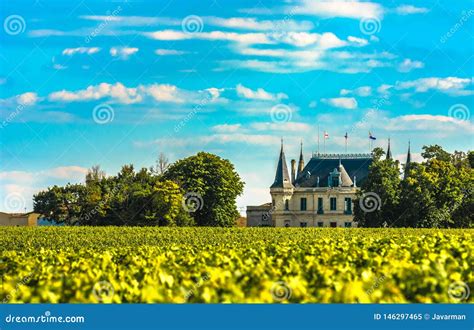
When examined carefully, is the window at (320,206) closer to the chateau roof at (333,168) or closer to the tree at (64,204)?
the chateau roof at (333,168)

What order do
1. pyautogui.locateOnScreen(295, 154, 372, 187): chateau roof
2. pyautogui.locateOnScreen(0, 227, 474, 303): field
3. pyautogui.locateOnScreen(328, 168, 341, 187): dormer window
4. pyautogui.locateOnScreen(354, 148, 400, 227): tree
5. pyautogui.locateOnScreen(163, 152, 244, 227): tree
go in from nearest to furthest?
pyautogui.locateOnScreen(0, 227, 474, 303): field, pyautogui.locateOnScreen(354, 148, 400, 227): tree, pyautogui.locateOnScreen(163, 152, 244, 227): tree, pyautogui.locateOnScreen(328, 168, 341, 187): dormer window, pyautogui.locateOnScreen(295, 154, 372, 187): chateau roof

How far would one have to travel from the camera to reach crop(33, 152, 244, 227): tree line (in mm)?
85625

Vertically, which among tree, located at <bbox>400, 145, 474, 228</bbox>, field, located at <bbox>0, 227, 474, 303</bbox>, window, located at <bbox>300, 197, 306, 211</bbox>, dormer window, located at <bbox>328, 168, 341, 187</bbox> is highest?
dormer window, located at <bbox>328, 168, 341, 187</bbox>

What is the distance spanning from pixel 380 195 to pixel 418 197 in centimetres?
411

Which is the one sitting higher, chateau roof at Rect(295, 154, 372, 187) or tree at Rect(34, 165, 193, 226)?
chateau roof at Rect(295, 154, 372, 187)

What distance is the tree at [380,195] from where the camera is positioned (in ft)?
255

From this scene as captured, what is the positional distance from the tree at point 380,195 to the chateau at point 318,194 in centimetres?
4139

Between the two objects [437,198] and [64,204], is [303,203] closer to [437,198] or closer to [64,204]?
[64,204]

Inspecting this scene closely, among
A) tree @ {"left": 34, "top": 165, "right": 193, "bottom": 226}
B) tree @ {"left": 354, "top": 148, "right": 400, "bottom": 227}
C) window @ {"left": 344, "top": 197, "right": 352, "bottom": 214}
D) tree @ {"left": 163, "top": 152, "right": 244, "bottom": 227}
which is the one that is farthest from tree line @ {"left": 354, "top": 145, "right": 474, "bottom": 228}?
window @ {"left": 344, "top": 197, "right": 352, "bottom": 214}

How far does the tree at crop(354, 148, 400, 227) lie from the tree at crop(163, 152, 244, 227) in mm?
16262

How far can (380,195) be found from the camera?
3086 inches

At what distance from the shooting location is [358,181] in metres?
124

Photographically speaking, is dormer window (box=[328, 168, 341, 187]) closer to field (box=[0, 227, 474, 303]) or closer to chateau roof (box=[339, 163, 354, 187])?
chateau roof (box=[339, 163, 354, 187])

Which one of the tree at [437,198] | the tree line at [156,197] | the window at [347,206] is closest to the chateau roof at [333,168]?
the window at [347,206]
